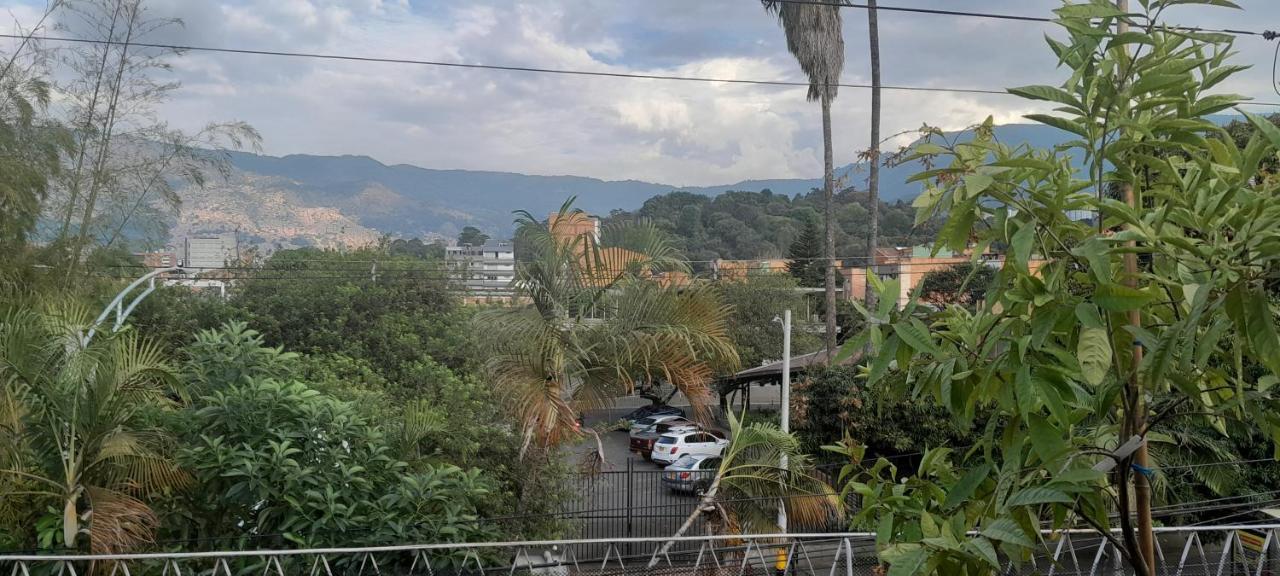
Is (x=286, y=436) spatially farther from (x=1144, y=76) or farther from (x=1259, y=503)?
(x=1259, y=503)

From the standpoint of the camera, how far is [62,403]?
5930mm

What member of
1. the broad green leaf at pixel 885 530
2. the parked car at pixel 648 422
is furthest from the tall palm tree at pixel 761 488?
the parked car at pixel 648 422

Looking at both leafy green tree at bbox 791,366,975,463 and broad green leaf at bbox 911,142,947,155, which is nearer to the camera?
broad green leaf at bbox 911,142,947,155

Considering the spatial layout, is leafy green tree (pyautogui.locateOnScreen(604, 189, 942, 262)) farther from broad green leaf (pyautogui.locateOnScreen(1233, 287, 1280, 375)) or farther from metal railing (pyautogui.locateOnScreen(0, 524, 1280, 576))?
broad green leaf (pyautogui.locateOnScreen(1233, 287, 1280, 375))

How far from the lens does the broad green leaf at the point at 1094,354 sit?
4.36ft

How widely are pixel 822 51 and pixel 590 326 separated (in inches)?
510

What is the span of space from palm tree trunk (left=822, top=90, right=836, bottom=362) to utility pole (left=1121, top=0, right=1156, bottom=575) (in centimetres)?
1466

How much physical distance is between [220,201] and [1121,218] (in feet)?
157

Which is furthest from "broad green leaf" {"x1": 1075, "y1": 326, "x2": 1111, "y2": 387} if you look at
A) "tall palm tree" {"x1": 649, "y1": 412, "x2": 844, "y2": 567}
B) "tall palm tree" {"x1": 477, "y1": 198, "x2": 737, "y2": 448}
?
"tall palm tree" {"x1": 649, "y1": 412, "x2": 844, "y2": 567}

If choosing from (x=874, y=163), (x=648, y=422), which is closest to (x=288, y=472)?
(x=874, y=163)

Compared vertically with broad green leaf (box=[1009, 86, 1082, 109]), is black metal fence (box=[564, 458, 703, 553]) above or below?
below

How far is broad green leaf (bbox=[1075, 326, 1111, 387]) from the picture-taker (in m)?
1.33

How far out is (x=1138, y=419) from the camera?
1.64 m

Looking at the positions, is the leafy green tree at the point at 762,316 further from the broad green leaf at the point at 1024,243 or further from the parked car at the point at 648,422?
the broad green leaf at the point at 1024,243
